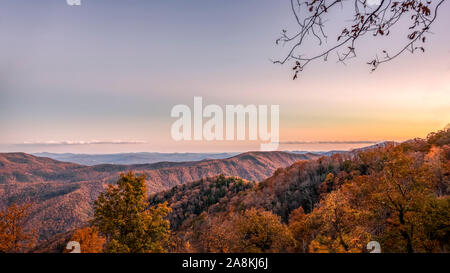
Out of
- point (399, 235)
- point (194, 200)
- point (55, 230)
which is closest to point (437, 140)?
point (399, 235)

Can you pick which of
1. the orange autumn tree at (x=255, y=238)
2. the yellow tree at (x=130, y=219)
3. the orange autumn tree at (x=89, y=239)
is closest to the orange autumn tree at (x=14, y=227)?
the orange autumn tree at (x=89, y=239)

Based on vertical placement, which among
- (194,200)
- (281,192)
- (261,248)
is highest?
(261,248)

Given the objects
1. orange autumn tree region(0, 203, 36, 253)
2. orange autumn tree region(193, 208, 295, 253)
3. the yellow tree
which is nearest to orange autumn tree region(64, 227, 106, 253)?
the yellow tree

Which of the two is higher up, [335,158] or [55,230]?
[335,158]

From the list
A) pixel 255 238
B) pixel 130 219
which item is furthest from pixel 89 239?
pixel 255 238

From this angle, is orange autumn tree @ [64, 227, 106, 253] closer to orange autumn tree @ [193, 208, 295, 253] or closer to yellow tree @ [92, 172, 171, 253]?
yellow tree @ [92, 172, 171, 253]

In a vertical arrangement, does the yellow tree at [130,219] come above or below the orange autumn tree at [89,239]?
above

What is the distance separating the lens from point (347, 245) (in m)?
12.0

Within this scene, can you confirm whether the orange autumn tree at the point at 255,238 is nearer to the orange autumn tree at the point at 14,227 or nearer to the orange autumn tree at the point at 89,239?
the orange autumn tree at the point at 89,239

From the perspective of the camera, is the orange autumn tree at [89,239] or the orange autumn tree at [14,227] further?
the orange autumn tree at [89,239]

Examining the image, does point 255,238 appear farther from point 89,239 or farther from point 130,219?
point 89,239
